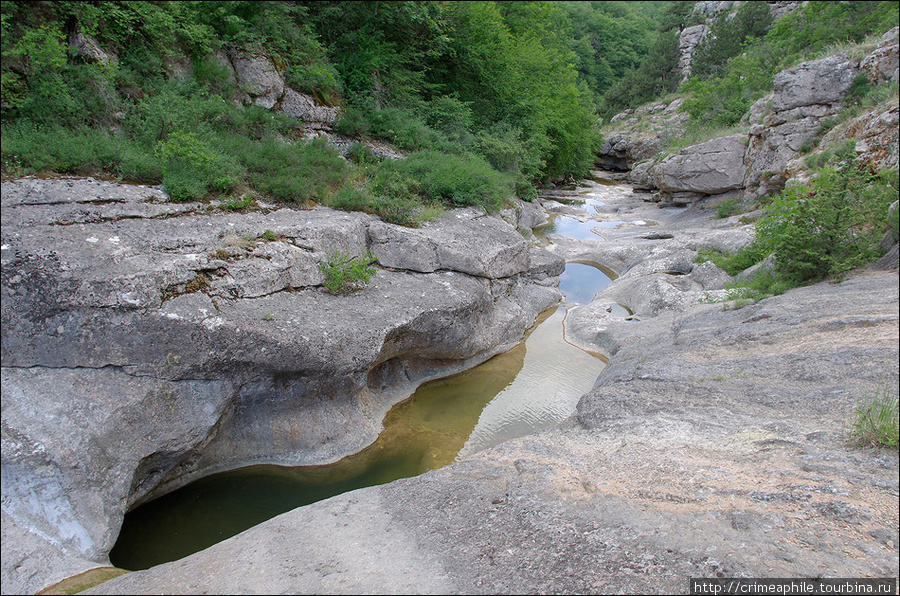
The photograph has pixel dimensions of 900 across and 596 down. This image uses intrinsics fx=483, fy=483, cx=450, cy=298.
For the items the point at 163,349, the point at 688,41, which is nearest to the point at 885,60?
the point at 163,349

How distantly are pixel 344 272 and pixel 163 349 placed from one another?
10.6 feet

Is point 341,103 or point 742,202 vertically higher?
point 341,103

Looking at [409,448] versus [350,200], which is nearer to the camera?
[409,448]

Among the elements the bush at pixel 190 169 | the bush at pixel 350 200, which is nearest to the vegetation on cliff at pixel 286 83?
the bush at pixel 190 169

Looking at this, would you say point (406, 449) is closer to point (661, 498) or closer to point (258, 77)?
point (661, 498)

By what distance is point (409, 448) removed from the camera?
812 centimetres

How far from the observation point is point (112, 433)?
5.64m

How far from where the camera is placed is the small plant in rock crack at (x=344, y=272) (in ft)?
28.0

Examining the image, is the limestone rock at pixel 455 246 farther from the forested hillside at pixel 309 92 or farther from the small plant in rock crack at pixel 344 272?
the small plant in rock crack at pixel 344 272

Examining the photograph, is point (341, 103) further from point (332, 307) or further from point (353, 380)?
point (353, 380)

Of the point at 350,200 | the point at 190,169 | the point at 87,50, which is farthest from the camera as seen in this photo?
the point at 350,200

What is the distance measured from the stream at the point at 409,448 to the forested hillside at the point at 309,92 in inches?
166

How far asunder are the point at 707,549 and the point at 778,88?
1948 cm

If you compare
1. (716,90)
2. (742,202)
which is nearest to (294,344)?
(742,202)
